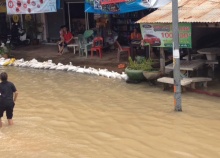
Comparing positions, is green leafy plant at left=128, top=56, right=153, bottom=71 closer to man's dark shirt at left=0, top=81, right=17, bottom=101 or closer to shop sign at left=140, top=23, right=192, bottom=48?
shop sign at left=140, top=23, right=192, bottom=48

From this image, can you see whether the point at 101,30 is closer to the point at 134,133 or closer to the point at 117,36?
the point at 117,36

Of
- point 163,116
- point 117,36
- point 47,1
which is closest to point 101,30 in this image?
point 117,36

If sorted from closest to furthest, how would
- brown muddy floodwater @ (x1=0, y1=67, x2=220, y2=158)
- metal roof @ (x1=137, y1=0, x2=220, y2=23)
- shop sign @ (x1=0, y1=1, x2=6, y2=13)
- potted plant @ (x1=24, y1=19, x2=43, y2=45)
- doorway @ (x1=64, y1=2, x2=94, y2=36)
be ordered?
brown muddy floodwater @ (x1=0, y1=67, x2=220, y2=158) < metal roof @ (x1=137, y1=0, x2=220, y2=23) < doorway @ (x1=64, y1=2, x2=94, y2=36) < potted plant @ (x1=24, y1=19, x2=43, y2=45) < shop sign @ (x1=0, y1=1, x2=6, y2=13)

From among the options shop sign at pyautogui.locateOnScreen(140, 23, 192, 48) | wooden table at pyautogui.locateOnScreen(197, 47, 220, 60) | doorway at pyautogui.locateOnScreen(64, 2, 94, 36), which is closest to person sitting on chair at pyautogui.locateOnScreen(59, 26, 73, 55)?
doorway at pyautogui.locateOnScreen(64, 2, 94, 36)

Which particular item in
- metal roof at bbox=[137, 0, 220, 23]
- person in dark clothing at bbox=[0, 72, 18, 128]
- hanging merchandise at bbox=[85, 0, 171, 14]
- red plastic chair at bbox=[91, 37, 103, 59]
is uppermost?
hanging merchandise at bbox=[85, 0, 171, 14]

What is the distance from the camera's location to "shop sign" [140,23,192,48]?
37.7 feet

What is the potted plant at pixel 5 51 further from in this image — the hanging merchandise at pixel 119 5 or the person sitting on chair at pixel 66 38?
the hanging merchandise at pixel 119 5

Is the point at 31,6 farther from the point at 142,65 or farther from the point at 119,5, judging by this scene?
the point at 142,65

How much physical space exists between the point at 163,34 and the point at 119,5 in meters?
3.54

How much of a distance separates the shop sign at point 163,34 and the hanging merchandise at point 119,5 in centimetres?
193

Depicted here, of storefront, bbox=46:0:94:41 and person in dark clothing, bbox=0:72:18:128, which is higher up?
storefront, bbox=46:0:94:41

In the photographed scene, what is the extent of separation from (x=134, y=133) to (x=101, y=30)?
1074 centimetres

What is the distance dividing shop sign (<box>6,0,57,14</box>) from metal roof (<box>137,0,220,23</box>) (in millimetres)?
7727

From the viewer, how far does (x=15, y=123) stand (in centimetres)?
934
